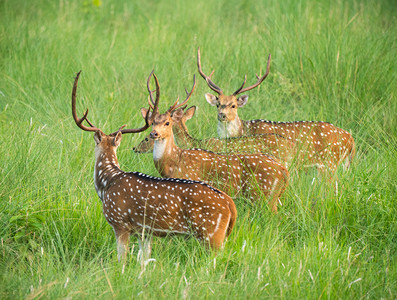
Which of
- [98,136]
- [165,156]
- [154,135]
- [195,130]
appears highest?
[98,136]

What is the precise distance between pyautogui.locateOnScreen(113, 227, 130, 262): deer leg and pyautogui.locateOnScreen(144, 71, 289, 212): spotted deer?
1.03m

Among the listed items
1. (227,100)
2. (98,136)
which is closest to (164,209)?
(98,136)

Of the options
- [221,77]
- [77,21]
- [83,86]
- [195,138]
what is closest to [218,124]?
[195,138]

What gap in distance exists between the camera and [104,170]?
17.0ft

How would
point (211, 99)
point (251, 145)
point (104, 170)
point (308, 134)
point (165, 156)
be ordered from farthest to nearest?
point (211, 99) → point (308, 134) → point (251, 145) → point (165, 156) → point (104, 170)

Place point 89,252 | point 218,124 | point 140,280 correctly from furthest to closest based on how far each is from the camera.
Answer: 1. point 218,124
2. point 89,252
3. point 140,280

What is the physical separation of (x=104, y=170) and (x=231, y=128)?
235 centimetres

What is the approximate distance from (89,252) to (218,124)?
2921mm

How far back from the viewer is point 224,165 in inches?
220

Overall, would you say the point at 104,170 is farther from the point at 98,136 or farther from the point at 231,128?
the point at 231,128

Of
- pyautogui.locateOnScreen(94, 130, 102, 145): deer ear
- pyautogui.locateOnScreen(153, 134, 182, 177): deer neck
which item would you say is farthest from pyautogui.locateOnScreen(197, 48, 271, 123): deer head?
pyautogui.locateOnScreen(94, 130, 102, 145): deer ear

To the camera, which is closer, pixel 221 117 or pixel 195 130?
pixel 221 117

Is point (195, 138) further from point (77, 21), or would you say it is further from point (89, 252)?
point (77, 21)

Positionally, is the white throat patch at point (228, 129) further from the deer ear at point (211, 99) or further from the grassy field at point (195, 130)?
the deer ear at point (211, 99)
